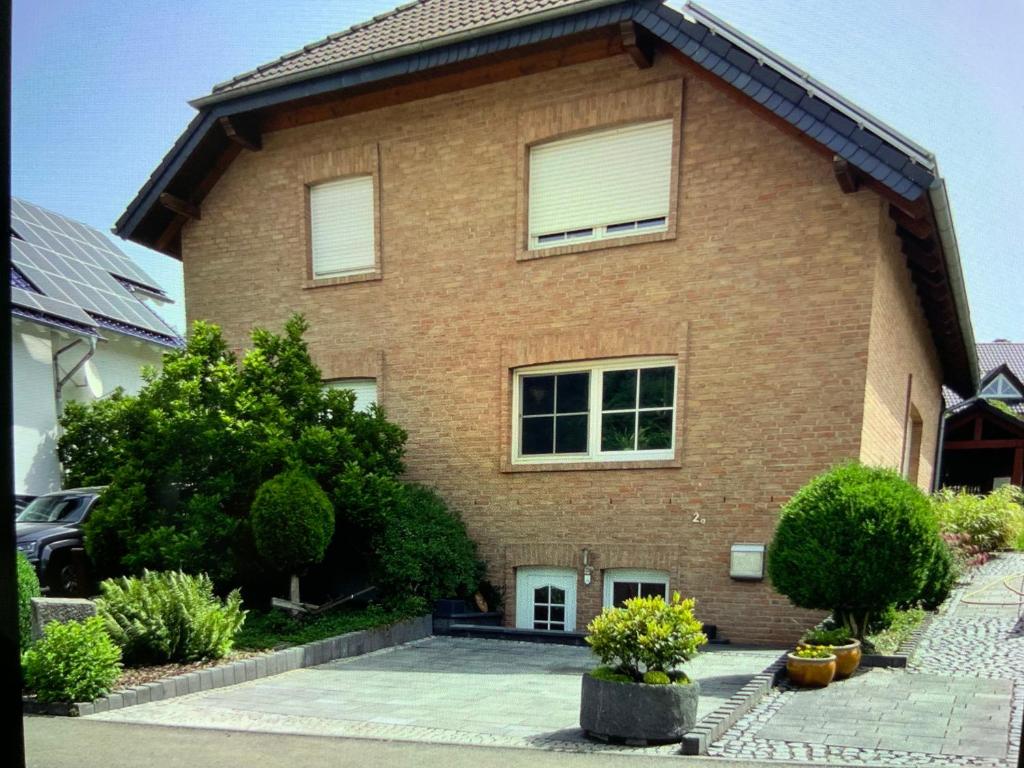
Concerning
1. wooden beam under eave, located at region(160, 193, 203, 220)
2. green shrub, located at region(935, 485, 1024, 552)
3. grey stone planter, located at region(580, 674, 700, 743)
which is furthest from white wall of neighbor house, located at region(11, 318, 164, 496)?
green shrub, located at region(935, 485, 1024, 552)

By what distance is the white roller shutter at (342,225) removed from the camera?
41.8ft

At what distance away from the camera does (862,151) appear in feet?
29.6

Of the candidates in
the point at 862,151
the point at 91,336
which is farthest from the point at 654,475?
the point at 91,336

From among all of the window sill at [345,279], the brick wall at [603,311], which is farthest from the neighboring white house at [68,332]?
the brick wall at [603,311]

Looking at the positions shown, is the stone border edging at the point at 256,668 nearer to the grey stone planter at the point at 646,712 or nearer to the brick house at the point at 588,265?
the brick house at the point at 588,265

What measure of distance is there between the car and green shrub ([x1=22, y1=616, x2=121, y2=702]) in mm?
4652

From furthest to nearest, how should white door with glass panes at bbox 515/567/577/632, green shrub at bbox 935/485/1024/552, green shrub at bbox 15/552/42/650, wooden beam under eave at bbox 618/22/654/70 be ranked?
green shrub at bbox 935/485/1024/552
white door with glass panes at bbox 515/567/577/632
wooden beam under eave at bbox 618/22/654/70
green shrub at bbox 15/552/42/650

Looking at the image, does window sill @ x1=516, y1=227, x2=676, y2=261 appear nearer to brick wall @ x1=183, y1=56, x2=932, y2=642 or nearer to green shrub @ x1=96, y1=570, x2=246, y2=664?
brick wall @ x1=183, y1=56, x2=932, y2=642

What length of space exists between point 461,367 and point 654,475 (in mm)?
3199

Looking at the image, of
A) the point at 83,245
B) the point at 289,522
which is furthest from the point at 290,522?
the point at 83,245

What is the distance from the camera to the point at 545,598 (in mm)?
11281

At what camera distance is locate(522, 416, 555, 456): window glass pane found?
11.4 metres

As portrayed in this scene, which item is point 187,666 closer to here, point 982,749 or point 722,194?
point 982,749

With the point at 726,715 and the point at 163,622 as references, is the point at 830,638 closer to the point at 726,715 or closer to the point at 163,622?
the point at 726,715
